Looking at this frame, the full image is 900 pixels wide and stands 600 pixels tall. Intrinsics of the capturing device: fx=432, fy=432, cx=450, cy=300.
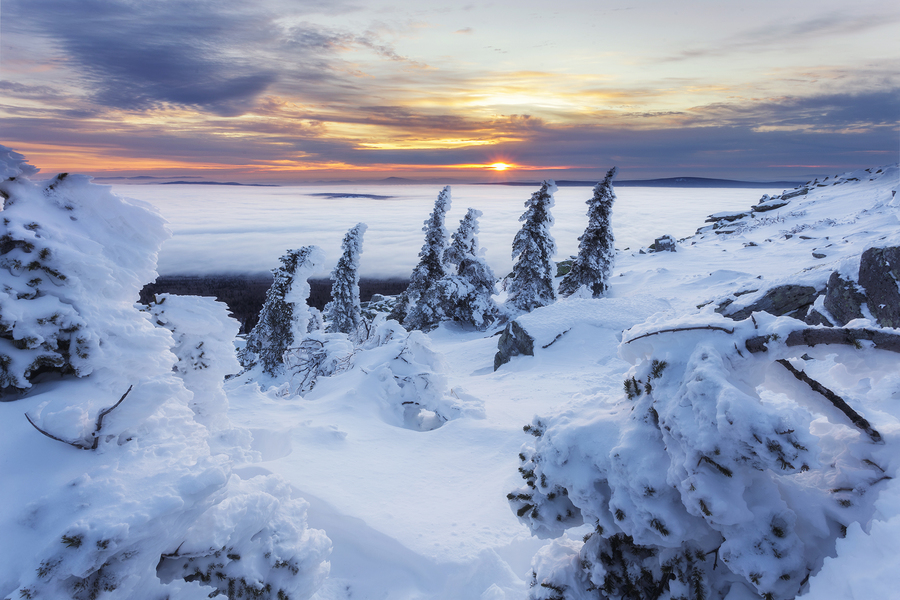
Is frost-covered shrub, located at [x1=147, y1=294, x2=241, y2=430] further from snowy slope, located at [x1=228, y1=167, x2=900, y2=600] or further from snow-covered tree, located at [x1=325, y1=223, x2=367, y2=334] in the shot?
snow-covered tree, located at [x1=325, y1=223, x2=367, y2=334]

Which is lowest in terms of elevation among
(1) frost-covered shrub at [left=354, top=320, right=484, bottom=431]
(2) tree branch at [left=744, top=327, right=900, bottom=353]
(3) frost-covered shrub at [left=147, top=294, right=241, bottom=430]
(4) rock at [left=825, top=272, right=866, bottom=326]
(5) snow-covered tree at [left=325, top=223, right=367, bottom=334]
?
(5) snow-covered tree at [left=325, top=223, right=367, bottom=334]

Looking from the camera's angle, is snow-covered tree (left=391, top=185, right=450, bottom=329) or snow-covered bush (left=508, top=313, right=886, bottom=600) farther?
snow-covered tree (left=391, top=185, right=450, bottom=329)

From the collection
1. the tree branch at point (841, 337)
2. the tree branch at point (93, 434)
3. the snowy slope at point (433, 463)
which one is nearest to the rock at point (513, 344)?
the snowy slope at point (433, 463)

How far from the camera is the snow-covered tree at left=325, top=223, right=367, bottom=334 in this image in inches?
1211

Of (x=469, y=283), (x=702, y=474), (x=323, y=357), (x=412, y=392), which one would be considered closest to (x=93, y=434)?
(x=702, y=474)

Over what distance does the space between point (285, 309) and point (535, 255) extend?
1493 centimetres

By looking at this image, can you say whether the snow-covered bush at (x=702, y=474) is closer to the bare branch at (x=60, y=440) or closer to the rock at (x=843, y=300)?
the bare branch at (x=60, y=440)

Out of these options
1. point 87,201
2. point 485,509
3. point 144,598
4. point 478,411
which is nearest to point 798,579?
point 485,509

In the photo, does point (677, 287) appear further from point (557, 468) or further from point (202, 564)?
point (202, 564)

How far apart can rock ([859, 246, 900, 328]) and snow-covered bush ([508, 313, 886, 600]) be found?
7059 mm

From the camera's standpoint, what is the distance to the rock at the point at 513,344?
575 inches

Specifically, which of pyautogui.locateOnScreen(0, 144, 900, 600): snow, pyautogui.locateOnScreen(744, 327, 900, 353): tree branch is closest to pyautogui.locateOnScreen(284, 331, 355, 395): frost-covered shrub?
pyautogui.locateOnScreen(0, 144, 900, 600): snow

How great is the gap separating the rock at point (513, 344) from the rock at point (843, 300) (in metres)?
7.63

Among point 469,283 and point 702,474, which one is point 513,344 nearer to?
point 702,474
